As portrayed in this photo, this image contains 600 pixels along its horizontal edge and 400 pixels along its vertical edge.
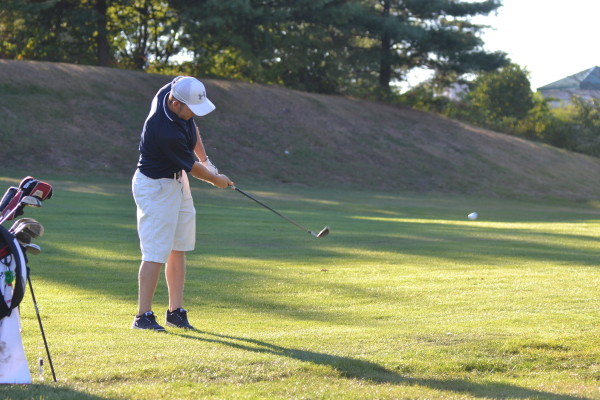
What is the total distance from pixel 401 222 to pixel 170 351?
1576 cm

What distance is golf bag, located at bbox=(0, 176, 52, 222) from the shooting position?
16.8ft

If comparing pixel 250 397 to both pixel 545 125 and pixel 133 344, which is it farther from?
pixel 545 125

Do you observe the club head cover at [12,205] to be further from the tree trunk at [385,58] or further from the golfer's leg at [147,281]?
the tree trunk at [385,58]

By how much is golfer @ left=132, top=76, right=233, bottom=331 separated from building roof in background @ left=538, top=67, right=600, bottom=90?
76768 mm

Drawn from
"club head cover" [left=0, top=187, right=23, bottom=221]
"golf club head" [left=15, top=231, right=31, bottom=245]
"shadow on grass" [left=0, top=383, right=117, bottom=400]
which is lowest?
"shadow on grass" [left=0, top=383, right=117, bottom=400]

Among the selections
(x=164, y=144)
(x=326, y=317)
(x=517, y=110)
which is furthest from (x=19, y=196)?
(x=517, y=110)

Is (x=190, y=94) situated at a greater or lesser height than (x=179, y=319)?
greater

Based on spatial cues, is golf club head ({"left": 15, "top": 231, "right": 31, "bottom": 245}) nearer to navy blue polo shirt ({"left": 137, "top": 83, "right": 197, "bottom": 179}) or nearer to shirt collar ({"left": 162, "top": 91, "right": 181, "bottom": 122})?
navy blue polo shirt ({"left": 137, "top": 83, "right": 197, "bottom": 179})

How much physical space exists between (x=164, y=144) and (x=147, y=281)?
44.2 inches

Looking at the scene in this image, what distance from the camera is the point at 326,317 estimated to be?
8164 millimetres

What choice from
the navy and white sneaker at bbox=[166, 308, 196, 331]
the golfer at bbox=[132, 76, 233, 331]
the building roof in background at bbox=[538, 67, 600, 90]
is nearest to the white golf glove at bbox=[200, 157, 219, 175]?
the golfer at bbox=[132, 76, 233, 331]

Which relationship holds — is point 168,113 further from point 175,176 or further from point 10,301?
point 10,301

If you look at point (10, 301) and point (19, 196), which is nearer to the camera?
point (10, 301)

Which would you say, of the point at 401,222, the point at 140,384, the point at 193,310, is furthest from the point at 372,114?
the point at 140,384
